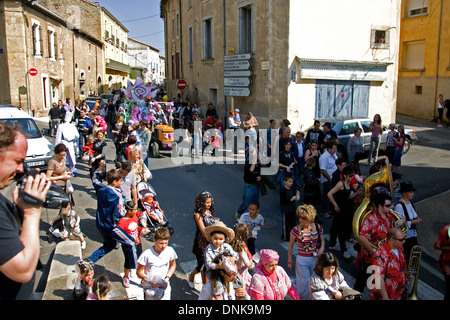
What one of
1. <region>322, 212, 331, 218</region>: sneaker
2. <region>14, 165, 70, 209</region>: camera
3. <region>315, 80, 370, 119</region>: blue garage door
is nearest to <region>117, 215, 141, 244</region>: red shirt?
<region>14, 165, 70, 209</region>: camera

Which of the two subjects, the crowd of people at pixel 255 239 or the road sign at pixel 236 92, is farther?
the road sign at pixel 236 92

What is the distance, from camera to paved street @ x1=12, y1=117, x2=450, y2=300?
589cm

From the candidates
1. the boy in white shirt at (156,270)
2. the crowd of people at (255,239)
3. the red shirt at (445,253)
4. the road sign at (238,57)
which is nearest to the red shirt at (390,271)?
the crowd of people at (255,239)

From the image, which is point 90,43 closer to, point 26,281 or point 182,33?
point 182,33

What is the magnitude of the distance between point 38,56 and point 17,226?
86.8ft

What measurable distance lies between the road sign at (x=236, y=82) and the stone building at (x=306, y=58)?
5 cm

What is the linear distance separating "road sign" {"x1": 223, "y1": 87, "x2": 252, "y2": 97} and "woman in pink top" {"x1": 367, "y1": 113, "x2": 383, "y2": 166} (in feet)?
20.8

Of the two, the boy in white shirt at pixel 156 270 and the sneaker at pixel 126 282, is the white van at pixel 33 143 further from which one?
the boy in white shirt at pixel 156 270

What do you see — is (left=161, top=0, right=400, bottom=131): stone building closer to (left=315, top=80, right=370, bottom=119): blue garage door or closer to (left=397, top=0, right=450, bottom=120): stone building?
(left=315, top=80, right=370, bottom=119): blue garage door

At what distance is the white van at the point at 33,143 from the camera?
10289 mm

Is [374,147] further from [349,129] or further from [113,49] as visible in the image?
[113,49]

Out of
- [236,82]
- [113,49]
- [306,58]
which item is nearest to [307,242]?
[306,58]

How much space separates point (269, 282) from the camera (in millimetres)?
4141

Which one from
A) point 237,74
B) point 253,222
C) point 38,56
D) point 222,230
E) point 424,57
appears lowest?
point 253,222
